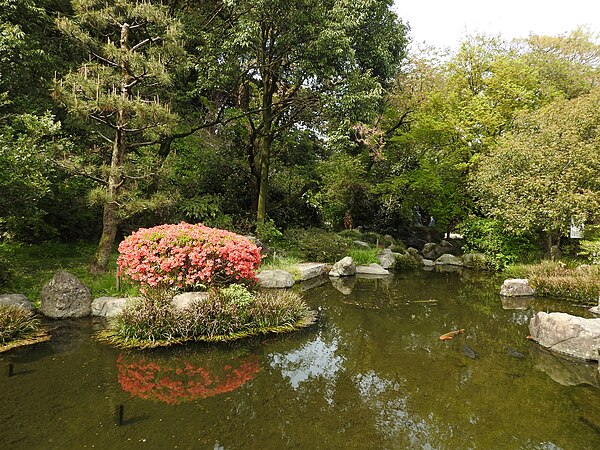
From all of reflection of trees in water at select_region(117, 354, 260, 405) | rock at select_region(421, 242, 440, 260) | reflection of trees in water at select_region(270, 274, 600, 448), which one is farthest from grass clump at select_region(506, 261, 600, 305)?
reflection of trees in water at select_region(117, 354, 260, 405)

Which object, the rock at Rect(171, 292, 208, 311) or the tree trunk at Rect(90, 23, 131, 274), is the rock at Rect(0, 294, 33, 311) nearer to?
the tree trunk at Rect(90, 23, 131, 274)

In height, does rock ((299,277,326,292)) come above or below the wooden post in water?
below

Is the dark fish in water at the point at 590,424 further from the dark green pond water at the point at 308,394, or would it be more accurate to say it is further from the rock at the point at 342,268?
the rock at the point at 342,268

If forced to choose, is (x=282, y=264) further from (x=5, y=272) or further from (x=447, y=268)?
(x=447, y=268)

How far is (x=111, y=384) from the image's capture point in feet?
15.3

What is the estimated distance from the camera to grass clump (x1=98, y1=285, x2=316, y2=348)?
621 cm

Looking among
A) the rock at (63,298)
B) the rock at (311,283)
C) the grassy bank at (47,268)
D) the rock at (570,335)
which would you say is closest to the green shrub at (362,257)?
the rock at (311,283)

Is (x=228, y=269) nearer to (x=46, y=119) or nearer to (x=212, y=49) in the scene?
(x=46, y=119)

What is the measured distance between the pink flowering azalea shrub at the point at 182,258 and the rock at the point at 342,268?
20.8 feet

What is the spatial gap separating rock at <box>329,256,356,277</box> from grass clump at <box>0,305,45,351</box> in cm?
942

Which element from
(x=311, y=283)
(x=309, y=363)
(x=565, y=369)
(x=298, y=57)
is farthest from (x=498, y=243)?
(x=309, y=363)

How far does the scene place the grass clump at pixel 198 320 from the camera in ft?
20.4

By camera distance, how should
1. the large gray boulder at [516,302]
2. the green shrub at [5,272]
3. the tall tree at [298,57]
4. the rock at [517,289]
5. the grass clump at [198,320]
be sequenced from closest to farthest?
the grass clump at [198,320] → the green shrub at [5,272] → the large gray boulder at [516,302] → the rock at [517,289] → the tall tree at [298,57]

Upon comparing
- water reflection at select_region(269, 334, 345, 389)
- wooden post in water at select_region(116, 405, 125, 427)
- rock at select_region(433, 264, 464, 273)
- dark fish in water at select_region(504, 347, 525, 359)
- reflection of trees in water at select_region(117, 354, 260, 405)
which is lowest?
rock at select_region(433, 264, 464, 273)
